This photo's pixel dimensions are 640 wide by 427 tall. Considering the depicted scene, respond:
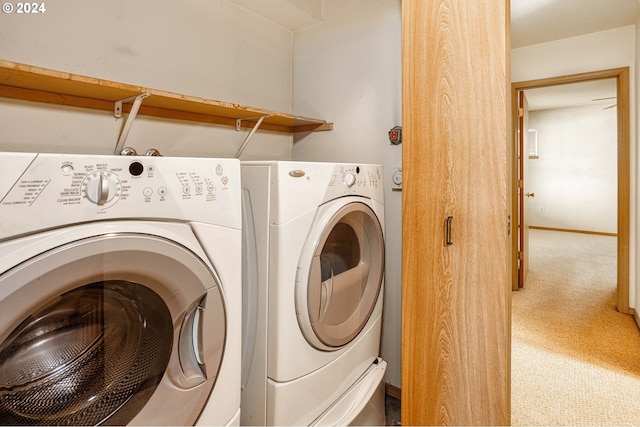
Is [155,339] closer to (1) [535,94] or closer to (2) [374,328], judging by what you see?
(2) [374,328]

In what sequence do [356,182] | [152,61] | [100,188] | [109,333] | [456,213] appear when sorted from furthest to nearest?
[152,61] < [356,182] < [456,213] < [109,333] < [100,188]

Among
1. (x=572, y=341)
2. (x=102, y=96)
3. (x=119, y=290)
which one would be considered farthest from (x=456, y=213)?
(x=102, y=96)

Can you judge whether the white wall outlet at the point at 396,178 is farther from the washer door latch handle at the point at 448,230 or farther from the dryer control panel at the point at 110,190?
the dryer control panel at the point at 110,190

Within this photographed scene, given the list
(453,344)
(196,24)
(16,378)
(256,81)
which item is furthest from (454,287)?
(196,24)

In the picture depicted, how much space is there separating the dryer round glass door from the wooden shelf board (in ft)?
2.47

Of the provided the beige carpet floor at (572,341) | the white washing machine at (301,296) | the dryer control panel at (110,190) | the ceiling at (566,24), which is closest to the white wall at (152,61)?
the white washing machine at (301,296)

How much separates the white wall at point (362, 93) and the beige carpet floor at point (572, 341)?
2.02 ft

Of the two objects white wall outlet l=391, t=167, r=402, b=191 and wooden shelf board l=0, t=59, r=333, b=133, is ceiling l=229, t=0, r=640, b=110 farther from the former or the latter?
wooden shelf board l=0, t=59, r=333, b=133

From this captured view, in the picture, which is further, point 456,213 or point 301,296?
point 456,213

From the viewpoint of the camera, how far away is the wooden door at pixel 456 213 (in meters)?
1.30

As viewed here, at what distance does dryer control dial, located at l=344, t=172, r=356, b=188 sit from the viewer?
4.68 feet

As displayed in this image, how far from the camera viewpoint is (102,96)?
1405 millimetres

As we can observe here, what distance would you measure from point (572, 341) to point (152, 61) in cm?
233

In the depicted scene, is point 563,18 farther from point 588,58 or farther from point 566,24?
point 588,58
